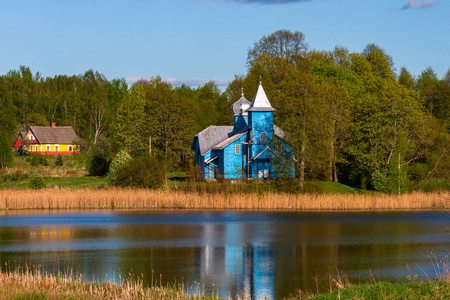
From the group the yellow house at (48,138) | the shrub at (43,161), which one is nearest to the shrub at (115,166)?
the shrub at (43,161)

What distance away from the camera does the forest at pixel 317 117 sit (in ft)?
169

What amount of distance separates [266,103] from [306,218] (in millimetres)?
21548

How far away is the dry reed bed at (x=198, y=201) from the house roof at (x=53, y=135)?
206 ft

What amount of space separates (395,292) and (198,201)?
27964mm

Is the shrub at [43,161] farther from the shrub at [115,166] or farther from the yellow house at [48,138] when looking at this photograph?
the shrub at [115,166]

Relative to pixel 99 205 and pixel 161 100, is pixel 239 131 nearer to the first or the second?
pixel 161 100

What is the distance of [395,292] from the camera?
14594 mm

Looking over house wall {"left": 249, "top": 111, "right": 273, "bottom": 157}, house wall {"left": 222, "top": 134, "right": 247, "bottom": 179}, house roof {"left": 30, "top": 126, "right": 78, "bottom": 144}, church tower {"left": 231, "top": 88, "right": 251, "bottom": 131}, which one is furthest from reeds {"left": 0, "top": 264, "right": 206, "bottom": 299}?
house roof {"left": 30, "top": 126, "right": 78, "bottom": 144}

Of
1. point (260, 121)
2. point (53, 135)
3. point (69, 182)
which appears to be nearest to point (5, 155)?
point (69, 182)

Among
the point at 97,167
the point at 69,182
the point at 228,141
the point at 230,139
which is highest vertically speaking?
the point at 230,139

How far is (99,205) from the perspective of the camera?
1639 inches

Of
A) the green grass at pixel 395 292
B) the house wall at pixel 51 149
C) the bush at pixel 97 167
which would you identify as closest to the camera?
the green grass at pixel 395 292

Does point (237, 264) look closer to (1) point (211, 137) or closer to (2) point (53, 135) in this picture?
(1) point (211, 137)

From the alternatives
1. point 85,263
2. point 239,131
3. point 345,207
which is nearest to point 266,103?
point 239,131
